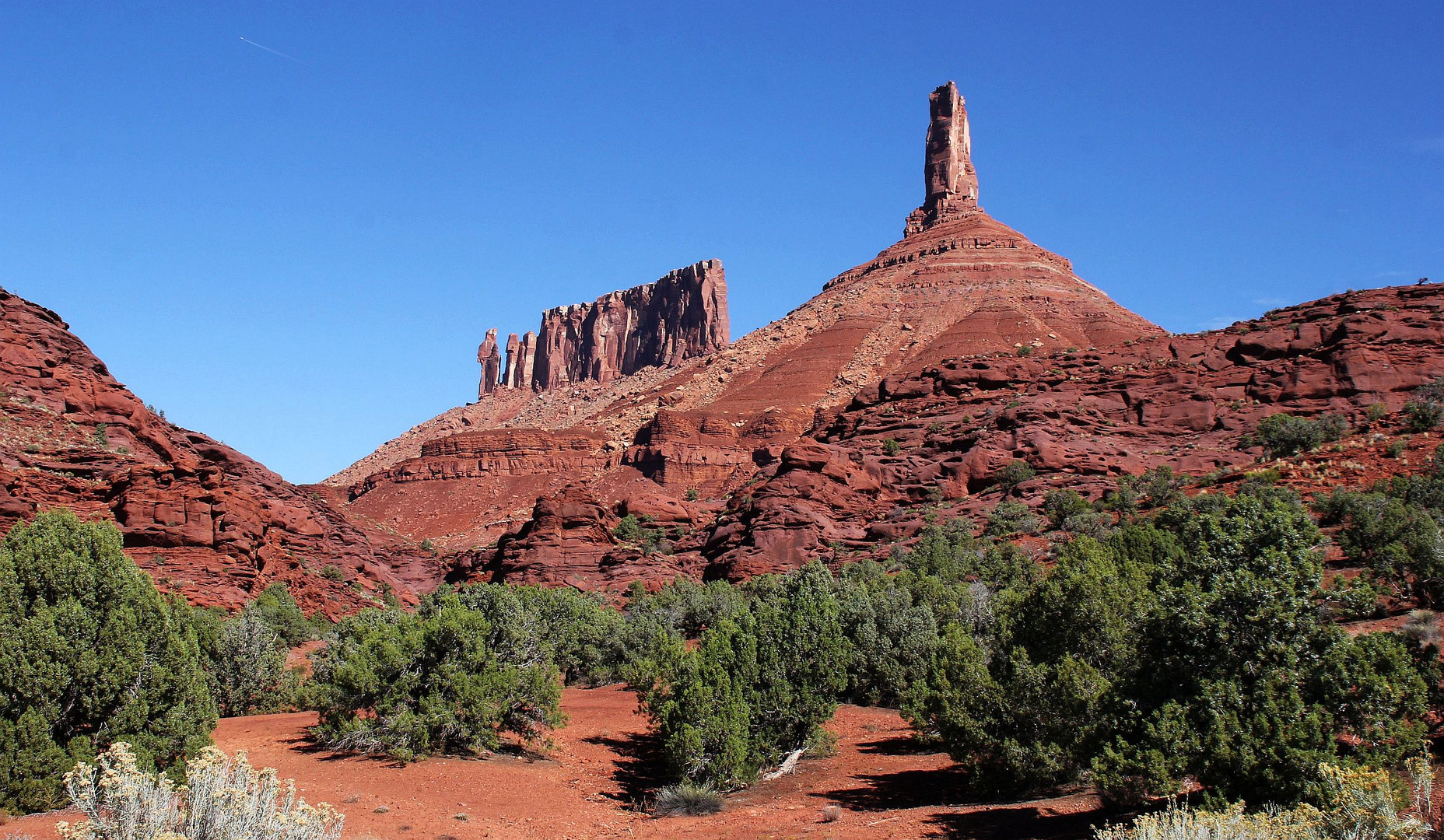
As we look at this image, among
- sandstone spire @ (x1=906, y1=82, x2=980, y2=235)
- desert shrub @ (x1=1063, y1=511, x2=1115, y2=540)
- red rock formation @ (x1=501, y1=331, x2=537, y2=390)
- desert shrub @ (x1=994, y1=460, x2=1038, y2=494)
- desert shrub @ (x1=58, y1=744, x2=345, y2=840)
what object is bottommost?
desert shrub @ (x1=58, y1=744, x2=345, y2=840)

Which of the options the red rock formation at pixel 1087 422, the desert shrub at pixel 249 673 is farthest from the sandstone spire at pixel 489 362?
the desert shrub at pixel 249 673

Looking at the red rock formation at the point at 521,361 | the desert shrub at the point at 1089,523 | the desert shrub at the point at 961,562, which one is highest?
the red rock formation at the point at 521,361

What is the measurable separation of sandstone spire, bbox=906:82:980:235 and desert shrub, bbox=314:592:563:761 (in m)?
117

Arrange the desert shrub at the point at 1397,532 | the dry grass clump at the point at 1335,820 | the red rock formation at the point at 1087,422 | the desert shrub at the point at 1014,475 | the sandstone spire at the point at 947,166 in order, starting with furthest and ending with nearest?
the sandstone spire at the point at 947,166 → the desert shrub at the point at 1014,475 → the red rock formation at the point at 1087,422 → the desert shrub at the point at 1397,532 → the dry grass clump at the point at 1335,820

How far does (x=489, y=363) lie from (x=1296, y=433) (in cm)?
16419

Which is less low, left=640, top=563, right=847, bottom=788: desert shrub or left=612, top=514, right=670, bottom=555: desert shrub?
left=612, top=514, right=670, bottom=555: desert shrub

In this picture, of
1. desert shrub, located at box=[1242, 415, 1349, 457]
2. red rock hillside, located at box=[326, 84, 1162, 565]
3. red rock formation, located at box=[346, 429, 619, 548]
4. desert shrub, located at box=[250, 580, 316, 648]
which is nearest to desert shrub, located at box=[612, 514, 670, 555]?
red rock hillside, located at box=[326, 84, 1162, 565]

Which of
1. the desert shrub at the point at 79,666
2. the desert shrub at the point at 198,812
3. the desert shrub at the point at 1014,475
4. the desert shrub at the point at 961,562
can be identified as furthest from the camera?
the desert shrub at the point at 1014,475

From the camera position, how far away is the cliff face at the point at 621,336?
526 feet

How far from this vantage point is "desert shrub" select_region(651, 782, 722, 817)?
15703mm

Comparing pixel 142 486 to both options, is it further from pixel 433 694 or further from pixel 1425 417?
pixel 1425 417

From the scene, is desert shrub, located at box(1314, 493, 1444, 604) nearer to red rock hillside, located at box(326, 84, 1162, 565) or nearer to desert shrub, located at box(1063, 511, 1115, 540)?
desert shrub, located at box(1063, 511, 1115, 540)

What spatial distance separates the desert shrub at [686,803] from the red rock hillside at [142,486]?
1834 cm

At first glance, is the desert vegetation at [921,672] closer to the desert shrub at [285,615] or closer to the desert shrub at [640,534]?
the desert shrub at [285,615]
